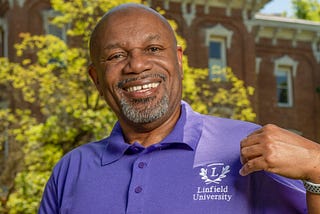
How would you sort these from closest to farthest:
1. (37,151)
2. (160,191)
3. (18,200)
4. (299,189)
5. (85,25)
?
(299,189) < (160,191) < (18,200) < (37,151) < (85,25)

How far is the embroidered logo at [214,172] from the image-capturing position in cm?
221

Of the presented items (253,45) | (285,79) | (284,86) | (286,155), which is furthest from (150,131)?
(285,79)

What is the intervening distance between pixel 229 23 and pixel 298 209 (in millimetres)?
20459

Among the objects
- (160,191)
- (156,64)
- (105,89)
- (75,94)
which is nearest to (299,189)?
(160,191)

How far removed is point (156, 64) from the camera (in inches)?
100

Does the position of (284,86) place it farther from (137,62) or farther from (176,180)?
(176,180)

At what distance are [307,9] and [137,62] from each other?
3017 centimetres

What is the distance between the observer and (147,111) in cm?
253

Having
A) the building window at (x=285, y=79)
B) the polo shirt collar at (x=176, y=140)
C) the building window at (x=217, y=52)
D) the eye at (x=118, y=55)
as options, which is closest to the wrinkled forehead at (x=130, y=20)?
the eye at (x=118, y=55)

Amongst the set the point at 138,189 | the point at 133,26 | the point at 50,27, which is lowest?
the point at 50,27

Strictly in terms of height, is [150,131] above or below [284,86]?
above

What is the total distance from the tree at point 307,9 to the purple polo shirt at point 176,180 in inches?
1164

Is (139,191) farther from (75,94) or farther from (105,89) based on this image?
(75,94)

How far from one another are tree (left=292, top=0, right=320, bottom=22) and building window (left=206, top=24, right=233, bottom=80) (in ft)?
33.9
